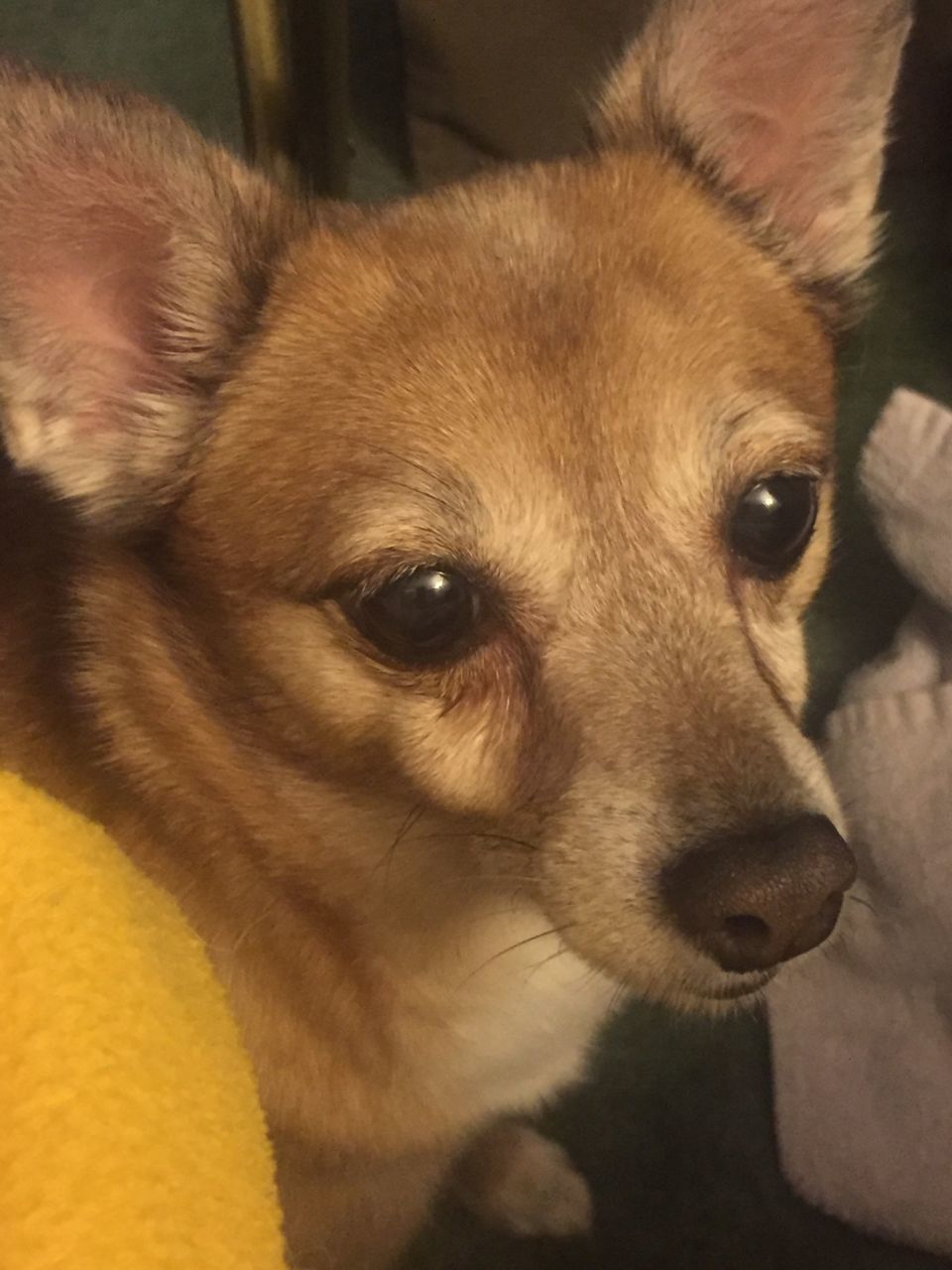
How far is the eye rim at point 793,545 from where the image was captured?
1061 millimetres

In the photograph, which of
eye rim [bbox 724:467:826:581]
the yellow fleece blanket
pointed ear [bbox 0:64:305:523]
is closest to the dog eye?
eye rim [bbox 724:467:826:581]

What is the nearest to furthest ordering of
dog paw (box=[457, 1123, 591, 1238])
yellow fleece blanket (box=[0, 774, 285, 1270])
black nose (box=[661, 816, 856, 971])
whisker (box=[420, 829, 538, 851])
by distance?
1. yellow fleece blanket (box=[0, 774, 285, 1270])
2. black nose (box=[661, 816, 856, 971])
3. whisker (box=[420, 829, 538, 851])
4. dog paw (box=[457, 1123, 591, 1238])

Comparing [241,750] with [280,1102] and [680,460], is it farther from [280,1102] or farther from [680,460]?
[680,460]

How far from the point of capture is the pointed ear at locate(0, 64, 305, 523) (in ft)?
3.01

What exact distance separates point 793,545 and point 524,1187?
97cm

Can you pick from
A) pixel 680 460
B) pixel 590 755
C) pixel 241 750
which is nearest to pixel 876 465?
pixel 680 460

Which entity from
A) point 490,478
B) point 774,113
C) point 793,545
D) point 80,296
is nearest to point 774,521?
point 793,545

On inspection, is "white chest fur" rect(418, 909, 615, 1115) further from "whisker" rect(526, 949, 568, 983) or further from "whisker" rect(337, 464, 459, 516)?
"whisker" rect(337, 464, 459, 516)

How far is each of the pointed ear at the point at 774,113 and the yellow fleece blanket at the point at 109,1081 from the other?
0.92m

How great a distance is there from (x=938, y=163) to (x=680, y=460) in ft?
5.83

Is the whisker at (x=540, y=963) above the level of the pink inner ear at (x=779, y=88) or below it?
below

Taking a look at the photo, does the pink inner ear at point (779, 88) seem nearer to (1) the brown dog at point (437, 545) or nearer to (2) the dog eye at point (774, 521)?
(1) the brown dog at point (437, 545)

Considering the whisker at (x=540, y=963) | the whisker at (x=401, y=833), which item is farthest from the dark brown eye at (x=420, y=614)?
the whisker at (x=540, y=963)

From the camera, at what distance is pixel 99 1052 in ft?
2.60
